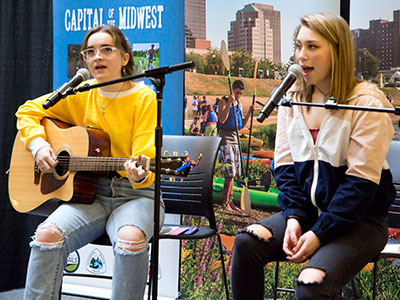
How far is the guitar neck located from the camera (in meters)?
2.02

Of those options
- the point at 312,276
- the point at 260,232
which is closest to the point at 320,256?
the point at 312,276

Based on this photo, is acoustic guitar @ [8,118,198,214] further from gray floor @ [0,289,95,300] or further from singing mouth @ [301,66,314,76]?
gray floor @ [0,289,95,300]

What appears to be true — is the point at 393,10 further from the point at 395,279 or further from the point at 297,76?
the point at 395,279

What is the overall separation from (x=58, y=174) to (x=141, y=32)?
1.14 metres

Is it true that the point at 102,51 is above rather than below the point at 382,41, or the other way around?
below

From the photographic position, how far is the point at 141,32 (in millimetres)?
2922

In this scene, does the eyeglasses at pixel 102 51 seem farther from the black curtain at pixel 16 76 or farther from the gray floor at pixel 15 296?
the gray floor at pixel 15 296

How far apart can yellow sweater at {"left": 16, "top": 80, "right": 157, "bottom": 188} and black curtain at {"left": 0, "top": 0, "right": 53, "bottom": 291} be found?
0.89 m

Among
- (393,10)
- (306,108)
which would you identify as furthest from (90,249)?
(393,10)

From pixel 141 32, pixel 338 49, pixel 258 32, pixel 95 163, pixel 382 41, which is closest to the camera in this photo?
pixel 338 49

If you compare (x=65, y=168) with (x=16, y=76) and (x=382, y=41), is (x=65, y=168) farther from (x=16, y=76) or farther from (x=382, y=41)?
(x=382, y=41)

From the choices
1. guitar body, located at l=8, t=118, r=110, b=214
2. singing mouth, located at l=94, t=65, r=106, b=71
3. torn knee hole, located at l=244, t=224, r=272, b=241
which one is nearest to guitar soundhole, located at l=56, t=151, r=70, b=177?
guitar body, located at l=8, t=118, r=110, b=214

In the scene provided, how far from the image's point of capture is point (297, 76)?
1.58m

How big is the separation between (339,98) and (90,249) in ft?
6.47
